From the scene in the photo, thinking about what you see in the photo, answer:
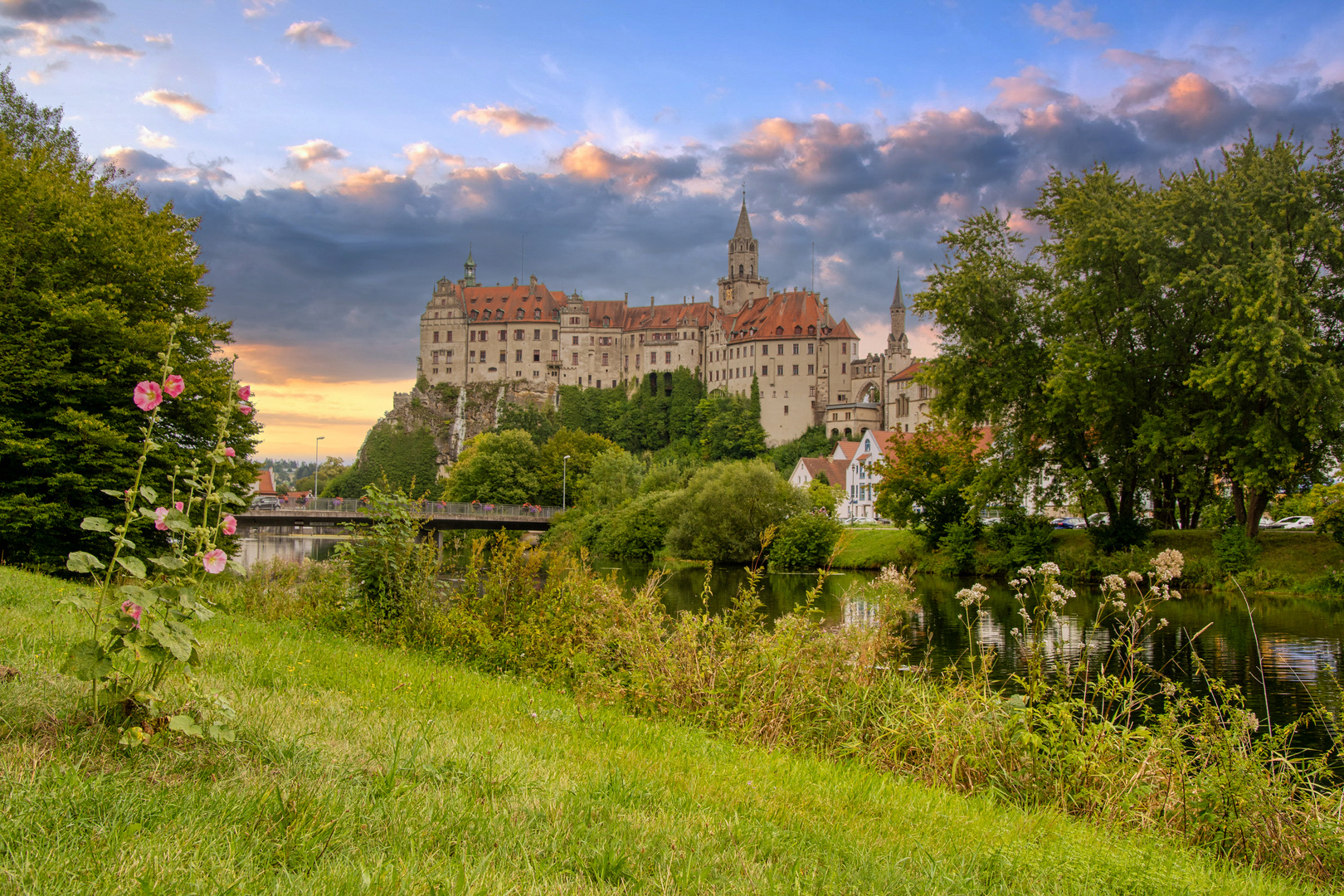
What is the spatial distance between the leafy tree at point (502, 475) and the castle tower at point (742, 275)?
5266 cm

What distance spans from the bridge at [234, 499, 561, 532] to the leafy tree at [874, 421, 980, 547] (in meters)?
21.7

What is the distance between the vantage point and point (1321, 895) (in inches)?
196

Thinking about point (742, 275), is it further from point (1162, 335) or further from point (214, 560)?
point (214, 560)

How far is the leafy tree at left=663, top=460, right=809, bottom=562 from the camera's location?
45.5 meters

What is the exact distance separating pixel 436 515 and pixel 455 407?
60935 mm

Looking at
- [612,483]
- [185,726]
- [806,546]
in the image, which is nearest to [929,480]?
[806,546]

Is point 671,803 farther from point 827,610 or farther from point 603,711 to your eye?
point 827,610

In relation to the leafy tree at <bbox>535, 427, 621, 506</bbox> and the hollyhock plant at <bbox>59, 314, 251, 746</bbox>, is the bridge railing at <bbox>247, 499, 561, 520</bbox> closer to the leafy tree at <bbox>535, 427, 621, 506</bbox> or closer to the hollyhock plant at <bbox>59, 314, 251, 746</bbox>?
the leafy tree at <bbox>535, 427, 621, 506</bbox>

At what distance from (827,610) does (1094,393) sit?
514 inches

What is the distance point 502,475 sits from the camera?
3145 inches

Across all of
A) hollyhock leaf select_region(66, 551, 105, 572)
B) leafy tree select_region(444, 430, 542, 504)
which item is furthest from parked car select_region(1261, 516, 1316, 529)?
leafy tree select_region(444, 430, 542, 504)

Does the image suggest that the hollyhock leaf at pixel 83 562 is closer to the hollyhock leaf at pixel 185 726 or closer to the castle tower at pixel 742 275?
the hollyhock leaf at pixel 185 726

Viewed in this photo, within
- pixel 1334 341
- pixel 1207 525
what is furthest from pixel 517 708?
pixel 1207 525

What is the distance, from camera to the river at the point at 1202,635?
13.9 meters
